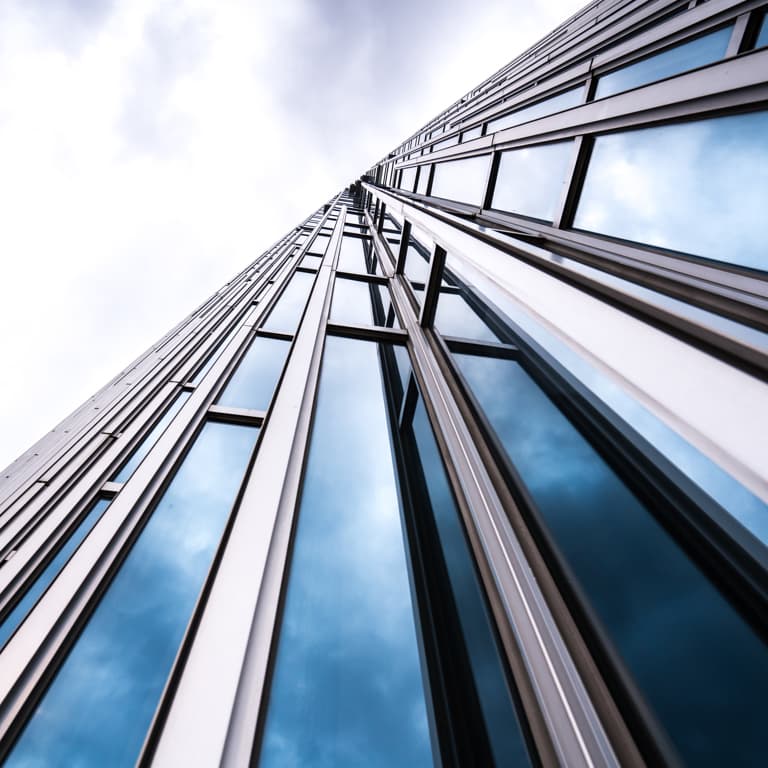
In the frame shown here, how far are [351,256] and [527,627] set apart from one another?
342 inches

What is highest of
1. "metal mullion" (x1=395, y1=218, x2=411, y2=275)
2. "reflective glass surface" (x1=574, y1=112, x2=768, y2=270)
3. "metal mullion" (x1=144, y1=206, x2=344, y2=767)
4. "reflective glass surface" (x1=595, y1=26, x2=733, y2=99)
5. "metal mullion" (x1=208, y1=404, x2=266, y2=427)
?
"reflective glass surface" (x1=595, y1=26, x2=733, y2=99)

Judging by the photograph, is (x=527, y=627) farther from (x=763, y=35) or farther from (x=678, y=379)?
(x=763, y=35)

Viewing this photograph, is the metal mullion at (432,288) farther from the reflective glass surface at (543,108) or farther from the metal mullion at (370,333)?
the reflective glass surface at (543,108)

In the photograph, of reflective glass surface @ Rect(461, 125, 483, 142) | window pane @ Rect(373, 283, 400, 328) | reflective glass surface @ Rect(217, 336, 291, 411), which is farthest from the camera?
reflective glass surface @ Rect(461, 125, 483, 142)

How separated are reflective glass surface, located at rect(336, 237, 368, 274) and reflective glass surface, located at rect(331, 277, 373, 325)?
2.62ft

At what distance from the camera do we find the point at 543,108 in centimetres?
673

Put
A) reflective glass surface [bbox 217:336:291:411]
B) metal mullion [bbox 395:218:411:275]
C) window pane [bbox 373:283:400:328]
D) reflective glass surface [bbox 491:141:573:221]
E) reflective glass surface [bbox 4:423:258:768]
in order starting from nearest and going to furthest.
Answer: reflective glass surface [bbox 4:423:258:768]
reflective glass surface [bbox 217:336:291:411]
reflective glass surface [bbox 491:141:573:221]
window pane [bbox 373:283:400:328]
metal mullion [bbox 395:218:411:275]

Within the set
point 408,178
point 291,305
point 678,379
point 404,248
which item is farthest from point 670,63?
point 408,178

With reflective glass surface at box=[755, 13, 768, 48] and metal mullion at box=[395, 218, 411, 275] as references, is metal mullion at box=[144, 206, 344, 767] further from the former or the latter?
metal mullion at box=[395, 218, 411, 275]

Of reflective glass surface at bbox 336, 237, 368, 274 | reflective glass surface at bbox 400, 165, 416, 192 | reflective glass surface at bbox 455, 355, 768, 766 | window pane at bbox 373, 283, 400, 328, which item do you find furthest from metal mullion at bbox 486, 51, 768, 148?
reflective glass surface at bbox 400, 165, 416, 192

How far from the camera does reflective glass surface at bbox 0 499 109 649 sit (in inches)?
74.9

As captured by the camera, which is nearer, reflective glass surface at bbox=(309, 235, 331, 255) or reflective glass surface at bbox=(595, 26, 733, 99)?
reflective glass surface at bbox=(595, 26, 733, 99)

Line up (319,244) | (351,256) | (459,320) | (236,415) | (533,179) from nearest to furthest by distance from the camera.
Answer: (236,415)
(459,320)
(533,179)
(351,256)
(319,244)

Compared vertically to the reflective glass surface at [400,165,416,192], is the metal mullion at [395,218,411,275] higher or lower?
lower
